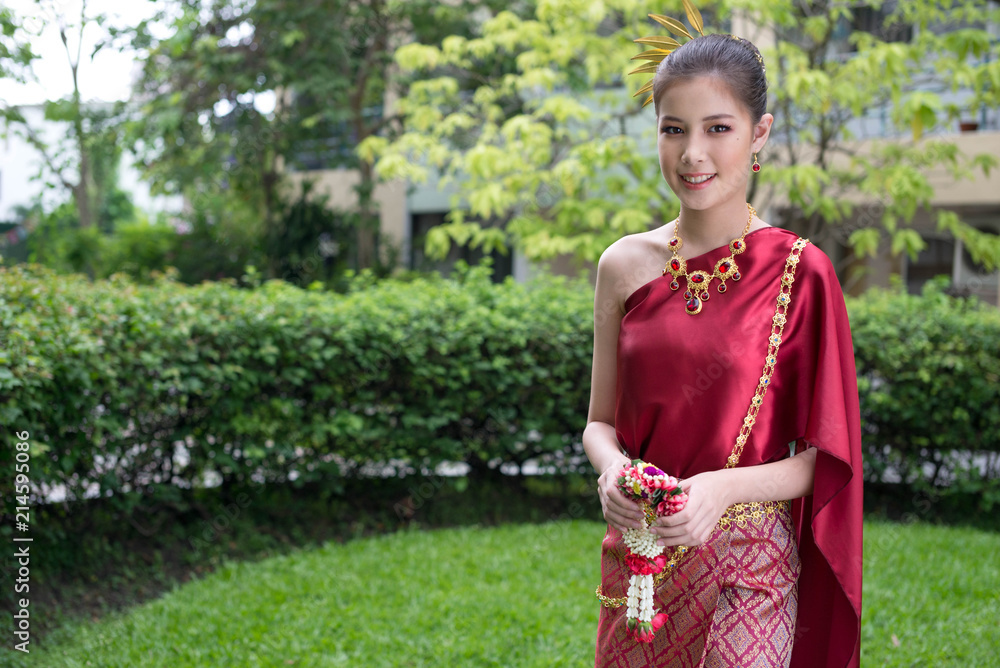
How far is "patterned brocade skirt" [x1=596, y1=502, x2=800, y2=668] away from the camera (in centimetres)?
155

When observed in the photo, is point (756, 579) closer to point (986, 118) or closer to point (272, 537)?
point (272, 537)

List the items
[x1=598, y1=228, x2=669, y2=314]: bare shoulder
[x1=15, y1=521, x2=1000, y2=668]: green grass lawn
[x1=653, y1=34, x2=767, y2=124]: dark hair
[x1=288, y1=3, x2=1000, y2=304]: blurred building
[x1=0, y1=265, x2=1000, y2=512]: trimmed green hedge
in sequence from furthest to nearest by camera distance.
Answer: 1. [x1=288, y1=3, x2=1000, y2=304]: blurred building
2. [x1=0, y1=265, x2=1000, y2=512]: trimmed green hedge
3. [x1=15, y1=521, x2=1000, y2=668]: green grass lawn
4. [x1=598, y1=228, x2=669, y2=314]: bare shoulder
5. [x1=653, y1=34, x2=767, y2=124]: dark hair

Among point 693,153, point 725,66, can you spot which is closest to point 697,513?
point 693,153

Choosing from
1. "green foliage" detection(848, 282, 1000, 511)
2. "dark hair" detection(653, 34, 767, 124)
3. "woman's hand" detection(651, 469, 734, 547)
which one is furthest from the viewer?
"green foliage" detection(848, 282, 1000, 511)

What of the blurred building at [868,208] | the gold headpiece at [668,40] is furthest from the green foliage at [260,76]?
the gold headpiece at [668,40]

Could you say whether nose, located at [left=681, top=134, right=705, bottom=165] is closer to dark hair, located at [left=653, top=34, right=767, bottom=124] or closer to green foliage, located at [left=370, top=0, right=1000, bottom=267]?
dark hair, located at [left=653, top=34, right=767, bottom=124]

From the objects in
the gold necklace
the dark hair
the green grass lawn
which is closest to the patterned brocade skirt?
the gold necklace

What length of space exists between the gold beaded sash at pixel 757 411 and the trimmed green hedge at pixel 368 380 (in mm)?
3418

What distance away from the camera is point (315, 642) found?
149 inches

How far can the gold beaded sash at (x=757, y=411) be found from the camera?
5.08ft

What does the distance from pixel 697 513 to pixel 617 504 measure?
5.8 inches

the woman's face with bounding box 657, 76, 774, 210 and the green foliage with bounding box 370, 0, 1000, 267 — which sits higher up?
the green foliage with bounding box 370, 0, 1000, 267

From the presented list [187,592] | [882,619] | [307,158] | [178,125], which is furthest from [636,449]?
[307,158]

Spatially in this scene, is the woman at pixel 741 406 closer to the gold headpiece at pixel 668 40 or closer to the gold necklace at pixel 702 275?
the gold necklace at pixel 702 275
